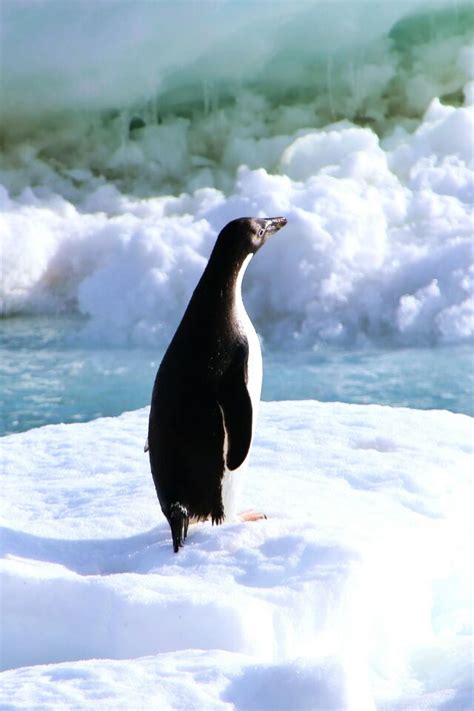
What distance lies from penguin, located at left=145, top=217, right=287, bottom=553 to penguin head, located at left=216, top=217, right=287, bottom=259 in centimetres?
7

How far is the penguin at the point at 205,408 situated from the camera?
2744 millimetres

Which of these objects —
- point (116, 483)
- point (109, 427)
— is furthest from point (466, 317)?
point (116, 483)

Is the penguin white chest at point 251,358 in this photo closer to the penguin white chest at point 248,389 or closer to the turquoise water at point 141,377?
the penguin white chest at point 248,389

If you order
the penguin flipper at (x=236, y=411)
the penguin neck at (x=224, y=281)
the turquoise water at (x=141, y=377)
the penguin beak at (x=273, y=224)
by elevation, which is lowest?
the penguin flipper at (x=236, y=411)

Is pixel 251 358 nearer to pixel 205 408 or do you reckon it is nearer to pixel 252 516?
pixel 205 408

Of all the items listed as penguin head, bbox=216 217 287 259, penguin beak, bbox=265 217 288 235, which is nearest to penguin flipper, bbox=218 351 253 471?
penguin head, bbox=216 217 287 259

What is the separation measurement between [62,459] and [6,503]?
2.19 feet

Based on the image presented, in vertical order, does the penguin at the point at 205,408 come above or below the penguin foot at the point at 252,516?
above

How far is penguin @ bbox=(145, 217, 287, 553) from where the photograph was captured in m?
2.74

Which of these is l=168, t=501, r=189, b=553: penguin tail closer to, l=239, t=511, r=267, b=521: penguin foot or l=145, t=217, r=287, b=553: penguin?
l=145, t=217, r=287, b=553: penguin

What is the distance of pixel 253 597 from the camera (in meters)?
2.39

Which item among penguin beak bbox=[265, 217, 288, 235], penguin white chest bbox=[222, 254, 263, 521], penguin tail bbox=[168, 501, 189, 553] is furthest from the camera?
penguin beak bbox=[265, 217, 288, 235]

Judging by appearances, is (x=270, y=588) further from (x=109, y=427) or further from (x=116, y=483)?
(x=109, y=427)

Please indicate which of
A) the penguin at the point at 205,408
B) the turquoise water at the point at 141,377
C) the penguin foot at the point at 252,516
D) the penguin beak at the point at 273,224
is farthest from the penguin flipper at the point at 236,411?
the turquoise water at the point at 141,377
